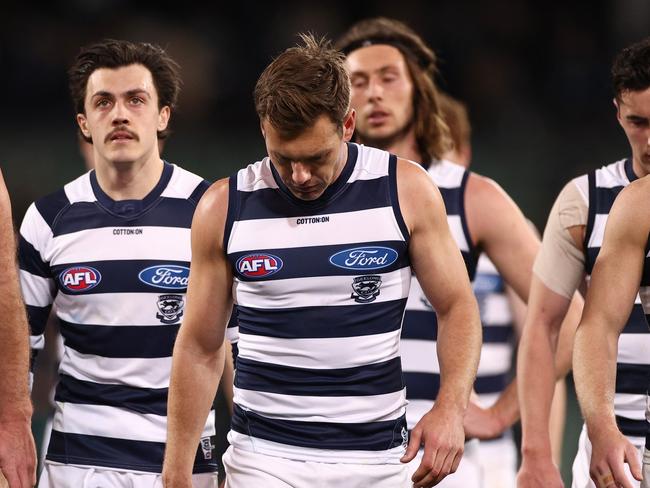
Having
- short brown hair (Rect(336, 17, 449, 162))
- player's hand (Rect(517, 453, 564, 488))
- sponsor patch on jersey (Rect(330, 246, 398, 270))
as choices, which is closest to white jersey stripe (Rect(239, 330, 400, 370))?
sponsor patch on jersey (Rect(330, 246, 398, 270))

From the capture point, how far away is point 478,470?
481 cm

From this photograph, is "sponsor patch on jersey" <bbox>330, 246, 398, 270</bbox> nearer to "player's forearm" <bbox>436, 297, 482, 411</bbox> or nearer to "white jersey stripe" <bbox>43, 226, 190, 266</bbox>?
"player's forearm" <bbox>436, 297, 482, 411</bbox>

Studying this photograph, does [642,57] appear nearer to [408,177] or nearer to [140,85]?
[408,177]

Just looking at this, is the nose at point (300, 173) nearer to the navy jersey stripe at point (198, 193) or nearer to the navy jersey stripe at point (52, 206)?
the navy jersey stripe at point (198, 193)

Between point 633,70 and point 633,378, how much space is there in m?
1.07

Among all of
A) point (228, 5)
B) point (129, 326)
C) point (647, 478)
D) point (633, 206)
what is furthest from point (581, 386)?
point (228, 5)

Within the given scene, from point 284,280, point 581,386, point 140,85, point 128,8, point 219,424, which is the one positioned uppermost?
point 128,8

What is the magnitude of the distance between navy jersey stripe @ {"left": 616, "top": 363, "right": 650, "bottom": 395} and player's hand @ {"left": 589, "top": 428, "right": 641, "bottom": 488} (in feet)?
2.59

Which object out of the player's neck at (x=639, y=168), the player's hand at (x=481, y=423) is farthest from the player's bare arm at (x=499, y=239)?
the player's neck at (x=639, y=168)

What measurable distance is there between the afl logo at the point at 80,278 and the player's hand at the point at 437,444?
1.42m

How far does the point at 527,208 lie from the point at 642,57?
6031 mm

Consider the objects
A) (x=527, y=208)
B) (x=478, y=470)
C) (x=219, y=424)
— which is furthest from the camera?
(x=527, y=208)

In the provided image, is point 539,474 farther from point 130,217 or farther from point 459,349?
point 130,217

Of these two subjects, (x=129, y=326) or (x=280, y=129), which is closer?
(x=280, y=129)
